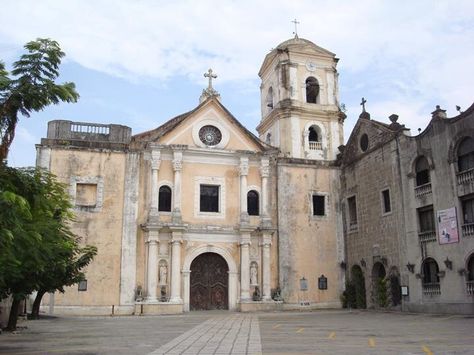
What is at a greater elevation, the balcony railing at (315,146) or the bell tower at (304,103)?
the bell tower at (304,103)

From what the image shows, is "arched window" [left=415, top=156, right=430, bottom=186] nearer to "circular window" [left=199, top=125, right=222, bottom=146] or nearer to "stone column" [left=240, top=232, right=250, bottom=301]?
"stone column" [left=240, top=232, right=250, bottom=301]

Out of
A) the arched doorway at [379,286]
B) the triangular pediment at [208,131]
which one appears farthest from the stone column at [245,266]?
the arched doorway at [379,286]

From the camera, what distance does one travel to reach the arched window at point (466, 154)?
22047 millimetres

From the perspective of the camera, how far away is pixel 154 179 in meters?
28.1

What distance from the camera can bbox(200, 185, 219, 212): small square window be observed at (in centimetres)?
2923

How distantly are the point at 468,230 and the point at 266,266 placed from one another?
10.8m

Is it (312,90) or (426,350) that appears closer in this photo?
(426,350)

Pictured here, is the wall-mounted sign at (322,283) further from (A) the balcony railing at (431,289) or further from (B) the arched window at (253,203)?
(A) the balcony railing at (431,289)

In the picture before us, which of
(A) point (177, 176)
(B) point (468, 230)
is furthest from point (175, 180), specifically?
(B) point (468, 230)

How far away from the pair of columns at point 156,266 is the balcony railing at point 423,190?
11650 millimetres

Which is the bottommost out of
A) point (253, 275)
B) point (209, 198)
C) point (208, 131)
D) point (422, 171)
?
point (253, 275)

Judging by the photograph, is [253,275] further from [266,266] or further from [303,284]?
[303,284]

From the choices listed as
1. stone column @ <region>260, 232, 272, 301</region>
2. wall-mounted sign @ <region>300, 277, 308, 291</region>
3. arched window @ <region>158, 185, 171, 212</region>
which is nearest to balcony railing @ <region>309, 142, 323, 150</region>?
stone column @ <region>260, 232, 272, 301</region>

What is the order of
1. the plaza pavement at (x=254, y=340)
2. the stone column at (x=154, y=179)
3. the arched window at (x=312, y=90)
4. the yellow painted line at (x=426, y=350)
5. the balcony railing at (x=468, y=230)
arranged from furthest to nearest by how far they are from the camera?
1. the arched window at (x=312, y=90)
2. the stone column at (x=154, y=179)
3. the balcony railing at (x=468, y=230)
4. the plaza pavement at (x=254, y=340)
5. the yellow painted line at (x=426, y=350)
